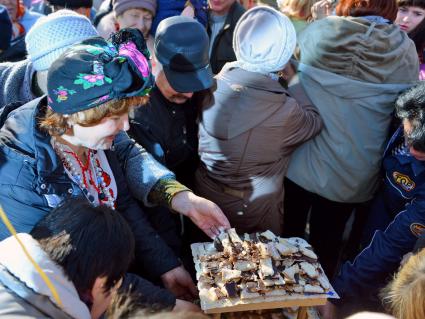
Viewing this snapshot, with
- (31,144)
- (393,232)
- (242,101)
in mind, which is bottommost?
(393,232)

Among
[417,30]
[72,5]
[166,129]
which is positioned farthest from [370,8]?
[72,5]

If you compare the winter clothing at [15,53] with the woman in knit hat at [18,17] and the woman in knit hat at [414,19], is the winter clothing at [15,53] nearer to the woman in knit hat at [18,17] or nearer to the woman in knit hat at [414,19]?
the woman in knit hat at [18,17]

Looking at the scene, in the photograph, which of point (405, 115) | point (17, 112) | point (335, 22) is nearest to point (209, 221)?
point (17, 112)

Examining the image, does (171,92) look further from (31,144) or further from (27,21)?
(27,21)

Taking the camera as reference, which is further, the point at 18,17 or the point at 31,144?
the point at 18,17

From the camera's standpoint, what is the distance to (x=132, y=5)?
96.3 inches

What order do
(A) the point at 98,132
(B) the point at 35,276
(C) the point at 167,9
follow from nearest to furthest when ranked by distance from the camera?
(B) the point at 35,276 → (A) the point at 98,132 → (C) the point at 167,9

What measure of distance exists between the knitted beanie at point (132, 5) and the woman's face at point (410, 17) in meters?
1.39

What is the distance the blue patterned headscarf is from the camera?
1.18 meters

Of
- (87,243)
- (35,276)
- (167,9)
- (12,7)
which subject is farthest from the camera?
(12,7)

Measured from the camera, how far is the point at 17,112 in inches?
51.3

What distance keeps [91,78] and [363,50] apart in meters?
1.14

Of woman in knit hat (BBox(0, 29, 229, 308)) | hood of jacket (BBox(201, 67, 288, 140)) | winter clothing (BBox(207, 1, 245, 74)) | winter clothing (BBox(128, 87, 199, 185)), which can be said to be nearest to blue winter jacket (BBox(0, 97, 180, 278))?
woman in knit hat (BBox(0, 29, 229, 308))

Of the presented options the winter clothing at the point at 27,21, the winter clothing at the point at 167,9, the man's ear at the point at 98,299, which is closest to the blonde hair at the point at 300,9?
the winter clothing at the point at 167,9
